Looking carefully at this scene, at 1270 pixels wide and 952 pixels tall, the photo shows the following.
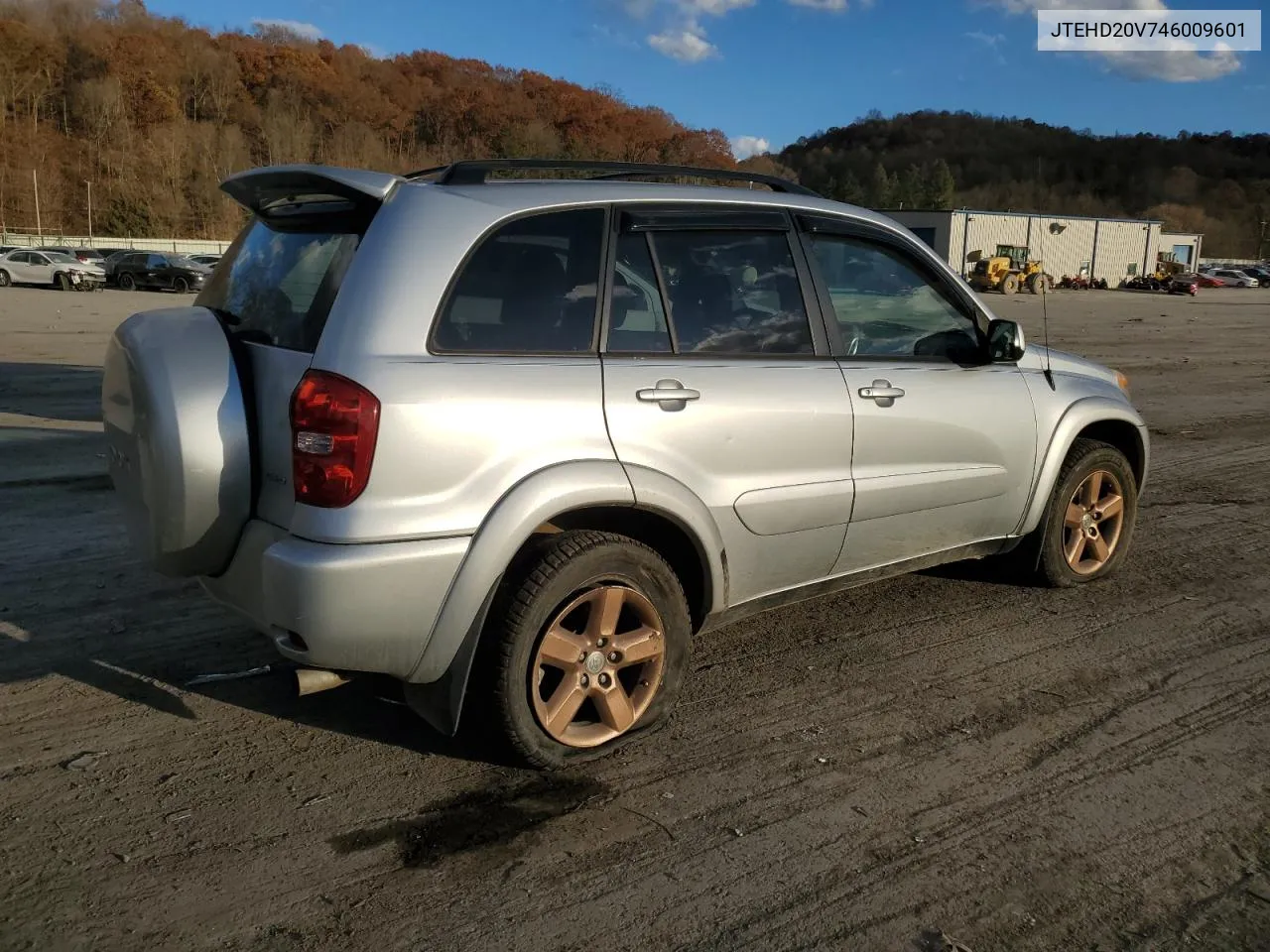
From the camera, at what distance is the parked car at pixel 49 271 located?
38000 mm

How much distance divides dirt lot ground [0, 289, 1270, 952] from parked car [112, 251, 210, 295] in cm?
3677

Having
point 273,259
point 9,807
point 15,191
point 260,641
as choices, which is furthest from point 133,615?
point 15,191

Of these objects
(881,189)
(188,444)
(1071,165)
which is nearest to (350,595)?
(188,444)

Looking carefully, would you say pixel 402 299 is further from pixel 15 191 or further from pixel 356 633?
pixel 15 191

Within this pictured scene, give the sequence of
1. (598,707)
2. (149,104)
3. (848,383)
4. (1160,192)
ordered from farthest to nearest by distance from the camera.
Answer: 1. (1160,192)
2. (149,104)
3. (848,383)
4. (598,707)

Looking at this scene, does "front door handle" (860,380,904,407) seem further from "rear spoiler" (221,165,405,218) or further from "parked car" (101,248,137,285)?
"parked car" (101,248,137,285)

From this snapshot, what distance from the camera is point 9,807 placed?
3174mm

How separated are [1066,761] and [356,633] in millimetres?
2429

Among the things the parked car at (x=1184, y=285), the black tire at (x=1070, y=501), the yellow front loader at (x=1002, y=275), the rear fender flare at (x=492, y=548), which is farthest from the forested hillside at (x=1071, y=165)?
the rear fender flare at (x=492, y=548)

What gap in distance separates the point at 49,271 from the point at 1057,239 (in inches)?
2502

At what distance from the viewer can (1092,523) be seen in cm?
532

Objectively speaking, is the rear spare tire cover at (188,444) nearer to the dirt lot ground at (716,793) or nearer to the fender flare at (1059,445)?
the dirt lot ground at (716,793)

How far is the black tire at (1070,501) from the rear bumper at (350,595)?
3.24 metres

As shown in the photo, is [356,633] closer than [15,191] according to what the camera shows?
Yes
